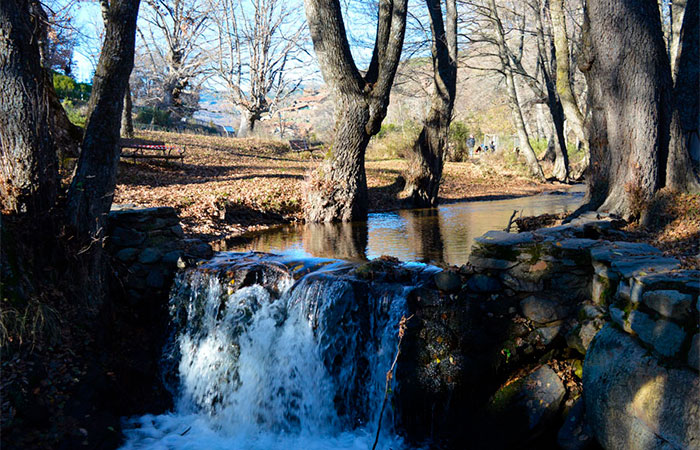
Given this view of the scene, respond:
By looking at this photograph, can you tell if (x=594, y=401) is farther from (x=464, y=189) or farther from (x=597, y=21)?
(x=464, y=189)

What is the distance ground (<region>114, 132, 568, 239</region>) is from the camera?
438 inches

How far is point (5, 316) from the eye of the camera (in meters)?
5.11

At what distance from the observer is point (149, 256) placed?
7.15 metres

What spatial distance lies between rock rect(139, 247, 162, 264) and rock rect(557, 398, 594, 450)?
5.29 meters

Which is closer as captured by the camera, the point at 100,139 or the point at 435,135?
the point at 100,139

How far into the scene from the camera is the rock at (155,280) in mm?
7082

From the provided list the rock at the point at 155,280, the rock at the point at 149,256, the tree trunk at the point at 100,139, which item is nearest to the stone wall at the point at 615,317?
the rock at the point at 155,280

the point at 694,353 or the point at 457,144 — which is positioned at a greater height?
the point at 457,144

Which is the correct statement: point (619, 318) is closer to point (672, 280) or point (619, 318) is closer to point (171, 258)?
point (672, 280)

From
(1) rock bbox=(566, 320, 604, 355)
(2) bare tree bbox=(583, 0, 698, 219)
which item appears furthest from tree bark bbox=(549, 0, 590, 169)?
(1) rock bbox=(566, 320, 604, 355)

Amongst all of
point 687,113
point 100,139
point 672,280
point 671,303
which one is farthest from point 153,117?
point 671,303

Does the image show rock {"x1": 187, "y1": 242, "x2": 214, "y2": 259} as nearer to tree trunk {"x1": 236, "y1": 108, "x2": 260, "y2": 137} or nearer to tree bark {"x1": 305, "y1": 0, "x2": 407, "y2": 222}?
tree bark {"x1": 305, "y1": 0, "x2": 407, "y2": 222}

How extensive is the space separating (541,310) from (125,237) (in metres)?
5.27

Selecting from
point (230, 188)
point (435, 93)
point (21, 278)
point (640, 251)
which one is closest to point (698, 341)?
point (640, 251)
